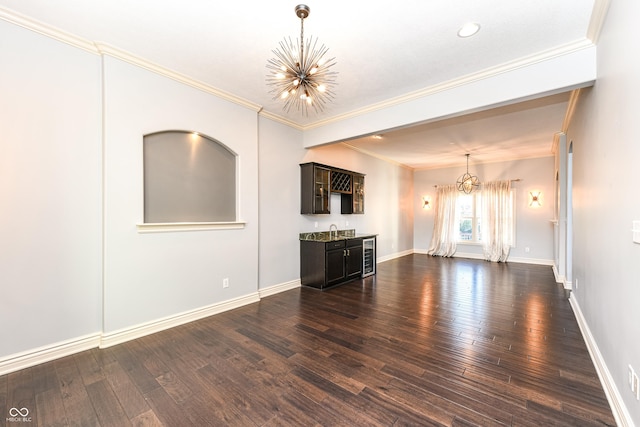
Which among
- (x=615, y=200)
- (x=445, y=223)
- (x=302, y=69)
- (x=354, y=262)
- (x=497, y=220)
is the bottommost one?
(x=354, y=262)

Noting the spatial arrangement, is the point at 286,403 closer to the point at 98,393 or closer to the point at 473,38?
the point at 98,393

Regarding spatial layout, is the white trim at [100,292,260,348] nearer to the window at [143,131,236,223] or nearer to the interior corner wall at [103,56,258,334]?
the interior corner wall at [103,56,258,334]

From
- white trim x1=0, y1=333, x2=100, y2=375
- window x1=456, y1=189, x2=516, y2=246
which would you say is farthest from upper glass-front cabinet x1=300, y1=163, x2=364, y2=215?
window x1=456, y1=189, x2=516, y2=246

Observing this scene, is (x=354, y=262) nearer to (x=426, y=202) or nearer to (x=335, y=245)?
(x=335, y=245)

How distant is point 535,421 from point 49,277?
12.8 ft

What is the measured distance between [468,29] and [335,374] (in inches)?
124

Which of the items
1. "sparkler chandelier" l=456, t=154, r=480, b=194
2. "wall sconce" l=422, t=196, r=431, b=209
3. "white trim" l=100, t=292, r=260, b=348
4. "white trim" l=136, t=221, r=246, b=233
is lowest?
"white trim" l=100, t=292, r=260, b=348

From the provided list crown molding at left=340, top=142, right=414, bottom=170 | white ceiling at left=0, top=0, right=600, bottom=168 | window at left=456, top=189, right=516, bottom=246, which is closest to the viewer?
white ceiling at left=0, top=0, right=600, bottom=168

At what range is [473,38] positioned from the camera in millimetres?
2471

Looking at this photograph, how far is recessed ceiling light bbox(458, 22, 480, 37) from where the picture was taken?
2299 mm

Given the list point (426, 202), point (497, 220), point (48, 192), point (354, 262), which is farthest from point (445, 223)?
point (48, 192)

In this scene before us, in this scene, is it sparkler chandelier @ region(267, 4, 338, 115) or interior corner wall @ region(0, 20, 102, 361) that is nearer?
sparkler chandelier @ region(267, 4, 338, 115)

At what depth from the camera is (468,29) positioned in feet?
7.70

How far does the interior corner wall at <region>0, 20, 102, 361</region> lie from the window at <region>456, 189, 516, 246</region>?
8527 millimetres
